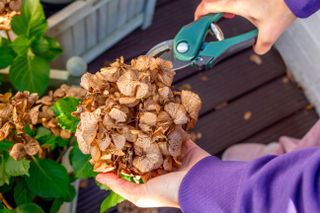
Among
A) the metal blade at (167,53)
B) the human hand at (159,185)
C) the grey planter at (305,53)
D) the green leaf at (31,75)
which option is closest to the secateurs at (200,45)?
the metal blade at (167,53)

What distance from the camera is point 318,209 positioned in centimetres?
57

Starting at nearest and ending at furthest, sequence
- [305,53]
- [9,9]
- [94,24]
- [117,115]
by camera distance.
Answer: [117,115], [9,9], [94,24], [305,53]

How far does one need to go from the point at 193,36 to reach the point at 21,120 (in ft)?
0.97

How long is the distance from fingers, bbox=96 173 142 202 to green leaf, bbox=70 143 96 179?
0.20ft

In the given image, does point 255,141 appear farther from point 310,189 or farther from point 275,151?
point 310,189

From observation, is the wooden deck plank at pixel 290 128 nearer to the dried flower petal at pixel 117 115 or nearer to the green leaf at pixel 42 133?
the green leaf at pixel 42 133

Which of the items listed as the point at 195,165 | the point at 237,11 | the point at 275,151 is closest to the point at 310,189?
the point at 195,165

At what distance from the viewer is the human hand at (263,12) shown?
0.81m

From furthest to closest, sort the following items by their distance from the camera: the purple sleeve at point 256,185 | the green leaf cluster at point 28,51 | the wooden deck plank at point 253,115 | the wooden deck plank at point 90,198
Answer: the wooden deck plank at point 253,115 → the wooden deck plank at point 90,198 → the green leaf cluster at point 28,51 → the purple sleeve at point 256,185

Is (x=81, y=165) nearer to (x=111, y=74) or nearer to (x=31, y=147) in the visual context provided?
(x=31, y=147)

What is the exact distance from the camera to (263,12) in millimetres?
811

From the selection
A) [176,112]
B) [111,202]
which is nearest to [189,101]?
[176,112]

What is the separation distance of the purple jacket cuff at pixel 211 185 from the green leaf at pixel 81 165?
17 centimetres

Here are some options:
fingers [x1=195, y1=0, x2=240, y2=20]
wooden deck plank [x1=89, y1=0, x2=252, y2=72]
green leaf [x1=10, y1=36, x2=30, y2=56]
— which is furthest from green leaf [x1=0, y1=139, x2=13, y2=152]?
wooden deck plank [x1=89, y1=0, x2=252, y2=72]
